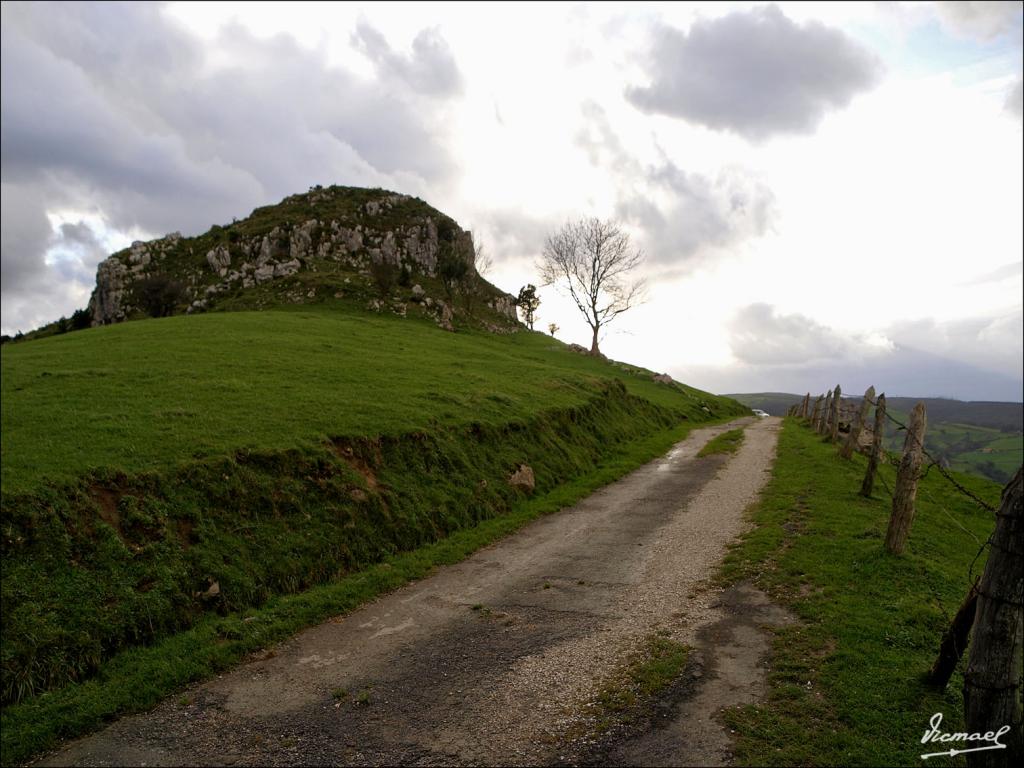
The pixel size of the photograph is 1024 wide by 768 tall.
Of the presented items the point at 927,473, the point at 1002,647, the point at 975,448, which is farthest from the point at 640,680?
the point at 975,448

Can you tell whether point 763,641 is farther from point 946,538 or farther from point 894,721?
point 946,538

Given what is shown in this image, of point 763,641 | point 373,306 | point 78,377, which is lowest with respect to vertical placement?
point 763,641

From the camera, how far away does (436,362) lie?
36938mm

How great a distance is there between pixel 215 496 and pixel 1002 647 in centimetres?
1545

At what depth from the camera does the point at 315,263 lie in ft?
264

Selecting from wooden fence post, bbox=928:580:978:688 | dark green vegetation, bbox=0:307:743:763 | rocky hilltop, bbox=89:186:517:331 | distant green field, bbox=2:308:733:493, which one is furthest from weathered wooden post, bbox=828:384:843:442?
rocky hilltop, bbox=89:186:517:331

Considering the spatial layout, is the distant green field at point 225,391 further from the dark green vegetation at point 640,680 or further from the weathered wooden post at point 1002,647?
the weathered wooden post at point 1002,647

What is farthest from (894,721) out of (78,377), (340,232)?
(340,232)

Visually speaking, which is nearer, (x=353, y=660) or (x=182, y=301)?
(x=353, y=660)

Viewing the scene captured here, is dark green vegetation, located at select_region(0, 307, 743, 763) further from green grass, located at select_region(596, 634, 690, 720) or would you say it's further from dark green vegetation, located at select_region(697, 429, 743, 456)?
green grass, located at select_region(596, 634, 690, 720)

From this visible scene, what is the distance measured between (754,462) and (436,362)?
2059 cm

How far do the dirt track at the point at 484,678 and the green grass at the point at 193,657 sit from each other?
0.38 meters

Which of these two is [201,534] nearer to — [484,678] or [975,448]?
[484,678]

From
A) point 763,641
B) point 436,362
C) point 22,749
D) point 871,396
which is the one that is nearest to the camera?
point 22,749
